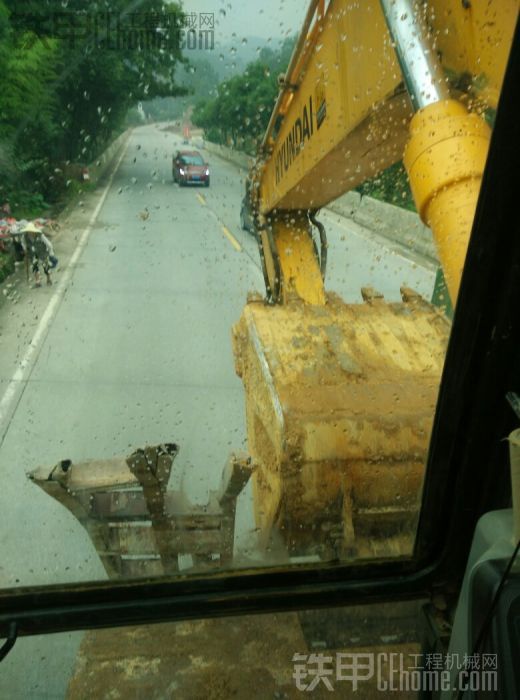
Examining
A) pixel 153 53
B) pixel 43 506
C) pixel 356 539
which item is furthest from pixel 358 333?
pixel 43 506

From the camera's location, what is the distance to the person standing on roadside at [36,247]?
3569 millimetres

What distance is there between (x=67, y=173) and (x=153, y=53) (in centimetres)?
143

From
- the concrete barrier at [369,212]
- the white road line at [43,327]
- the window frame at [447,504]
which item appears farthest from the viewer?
the white road line at [43,327]

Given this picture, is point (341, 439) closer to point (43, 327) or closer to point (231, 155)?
point (231, 155)

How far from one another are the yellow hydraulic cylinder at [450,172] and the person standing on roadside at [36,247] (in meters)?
2.31

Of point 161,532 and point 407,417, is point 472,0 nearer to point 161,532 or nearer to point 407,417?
point 407,417

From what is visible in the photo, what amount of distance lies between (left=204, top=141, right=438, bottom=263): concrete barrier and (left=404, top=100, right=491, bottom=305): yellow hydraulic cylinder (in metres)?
1.39

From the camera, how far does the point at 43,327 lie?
272 inches

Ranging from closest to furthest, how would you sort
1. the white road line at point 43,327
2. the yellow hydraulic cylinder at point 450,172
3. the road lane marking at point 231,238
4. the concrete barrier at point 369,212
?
the yellow hydraulic cylinder at point 450,172, the concrete barrier at point 369,212, the white road line at point 43,327, the road lane marking at point 231,238

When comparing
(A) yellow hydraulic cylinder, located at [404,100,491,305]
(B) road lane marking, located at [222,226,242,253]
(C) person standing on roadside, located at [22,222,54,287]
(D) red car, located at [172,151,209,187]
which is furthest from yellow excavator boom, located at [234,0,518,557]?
(B) road lane marking, located at [222,226,242,253]

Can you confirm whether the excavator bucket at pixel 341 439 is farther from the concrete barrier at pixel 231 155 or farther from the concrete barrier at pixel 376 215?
the concrete barrier at pixel 231 155

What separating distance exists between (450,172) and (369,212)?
2118mm

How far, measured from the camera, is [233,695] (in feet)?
6.73

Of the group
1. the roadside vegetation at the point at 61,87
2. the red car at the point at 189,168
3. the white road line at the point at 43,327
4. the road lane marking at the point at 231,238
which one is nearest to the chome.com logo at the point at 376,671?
the roadside vegetation at the point at 61,87
